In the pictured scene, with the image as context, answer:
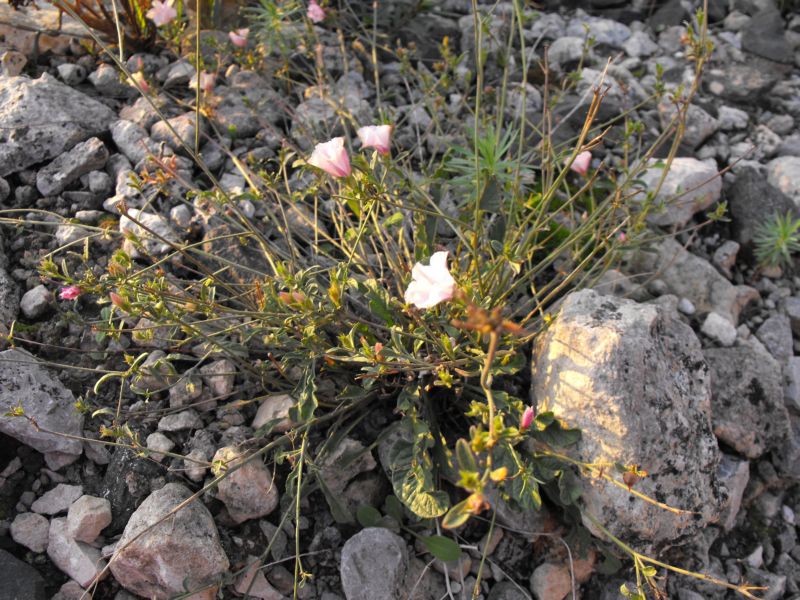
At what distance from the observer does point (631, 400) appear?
2035 mm

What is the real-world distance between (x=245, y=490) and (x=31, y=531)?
592mm

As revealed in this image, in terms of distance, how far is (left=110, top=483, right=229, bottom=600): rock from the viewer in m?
1.85

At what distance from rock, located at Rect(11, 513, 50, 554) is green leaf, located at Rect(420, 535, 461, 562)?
1.07m

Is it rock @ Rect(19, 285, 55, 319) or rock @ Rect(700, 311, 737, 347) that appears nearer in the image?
rock @ Rect(19, 285, 55, 319)

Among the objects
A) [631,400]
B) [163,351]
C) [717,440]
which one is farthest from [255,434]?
[717,440]

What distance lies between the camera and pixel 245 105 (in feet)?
9.77

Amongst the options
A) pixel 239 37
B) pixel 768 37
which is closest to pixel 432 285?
pixel 239 37

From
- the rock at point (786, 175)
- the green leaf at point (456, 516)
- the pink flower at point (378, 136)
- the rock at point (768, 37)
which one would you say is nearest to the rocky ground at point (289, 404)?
the rock at point (786, 175)

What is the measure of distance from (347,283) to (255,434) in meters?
0.53

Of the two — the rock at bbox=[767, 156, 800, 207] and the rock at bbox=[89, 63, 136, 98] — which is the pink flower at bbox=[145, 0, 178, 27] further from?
the rock at bbox=[767, 156, 800, 207]

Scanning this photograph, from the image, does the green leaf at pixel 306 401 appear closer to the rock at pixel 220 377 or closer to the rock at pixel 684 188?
the rock at pixel 220 377

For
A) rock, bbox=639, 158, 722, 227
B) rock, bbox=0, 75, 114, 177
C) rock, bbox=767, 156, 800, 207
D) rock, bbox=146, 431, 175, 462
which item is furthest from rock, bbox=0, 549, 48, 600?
rock, bbox=767, 156, 800, 207

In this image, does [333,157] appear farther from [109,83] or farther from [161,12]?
[109,83]

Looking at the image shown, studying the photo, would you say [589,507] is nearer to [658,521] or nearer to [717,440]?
[658,521]
